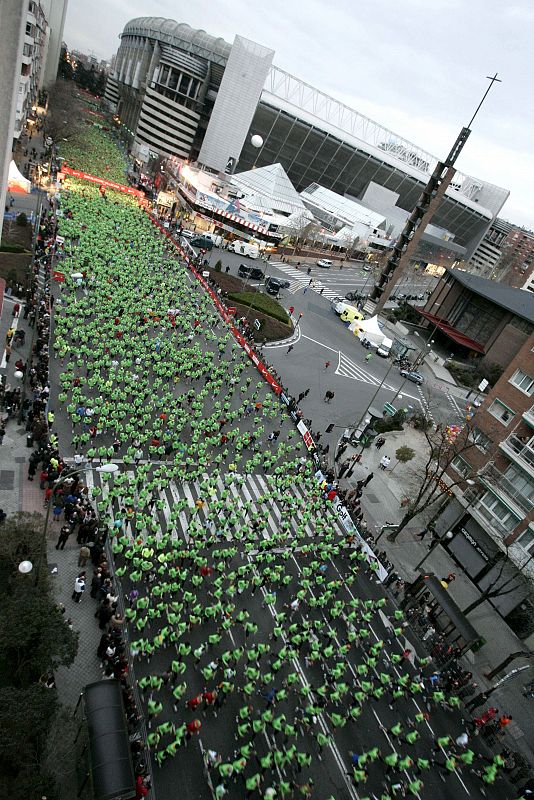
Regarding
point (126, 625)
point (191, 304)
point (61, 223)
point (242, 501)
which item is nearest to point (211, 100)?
point (61, 223)

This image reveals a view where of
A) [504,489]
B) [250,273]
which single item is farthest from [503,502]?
[250,273]

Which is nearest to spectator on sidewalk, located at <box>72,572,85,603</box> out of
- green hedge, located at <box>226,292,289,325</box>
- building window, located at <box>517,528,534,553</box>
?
building window, located at <box>517,528,534,553</box>

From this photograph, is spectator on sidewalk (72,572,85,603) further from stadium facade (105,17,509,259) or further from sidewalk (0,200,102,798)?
stadium facade (105,17,509,259)

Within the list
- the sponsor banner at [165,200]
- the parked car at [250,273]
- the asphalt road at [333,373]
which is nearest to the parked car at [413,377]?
the asphalt road at [333,373]

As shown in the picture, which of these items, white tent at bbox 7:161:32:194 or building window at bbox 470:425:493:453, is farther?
white tent at bbox 7:161:32:194

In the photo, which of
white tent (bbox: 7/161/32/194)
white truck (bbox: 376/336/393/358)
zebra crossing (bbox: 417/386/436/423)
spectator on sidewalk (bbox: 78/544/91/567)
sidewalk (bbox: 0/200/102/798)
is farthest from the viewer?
white truck (bbox: 376/336/393/358)
